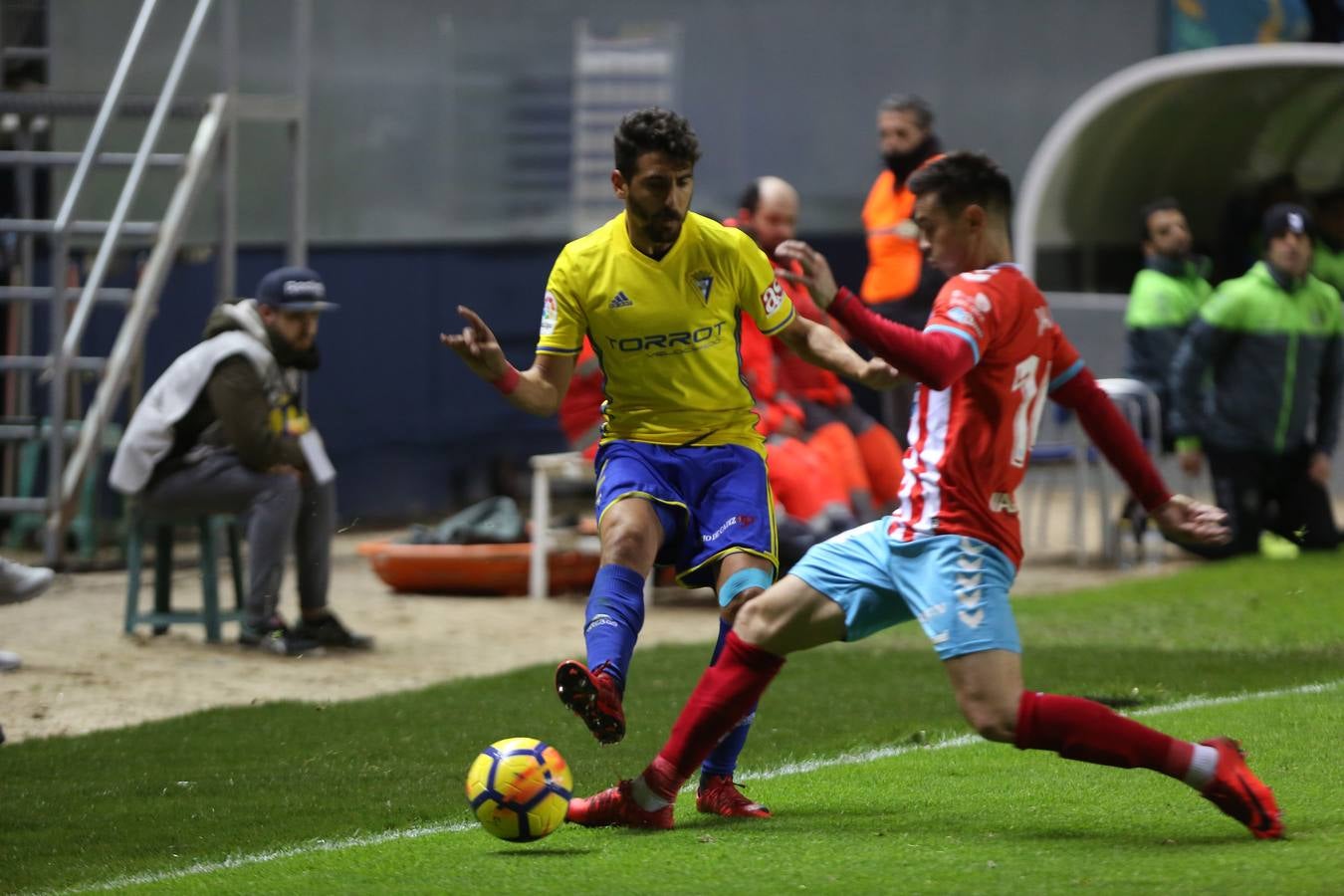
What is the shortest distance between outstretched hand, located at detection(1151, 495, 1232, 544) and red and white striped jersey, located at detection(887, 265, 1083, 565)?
1.52ft

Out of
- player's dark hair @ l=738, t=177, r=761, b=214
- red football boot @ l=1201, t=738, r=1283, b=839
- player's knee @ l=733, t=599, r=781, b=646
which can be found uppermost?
player's dark hair @ l=738, t=177, r=761, b=214

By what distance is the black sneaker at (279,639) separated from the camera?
1068 centimetres

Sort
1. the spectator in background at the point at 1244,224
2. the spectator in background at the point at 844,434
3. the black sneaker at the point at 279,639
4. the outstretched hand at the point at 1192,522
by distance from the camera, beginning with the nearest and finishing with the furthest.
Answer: the outstretched hand at the point at 1192,522 < the black sneaker at the point at 279,639 < the spectator in background at the point at 844,434 < the spectator in background at the point at 1244,224

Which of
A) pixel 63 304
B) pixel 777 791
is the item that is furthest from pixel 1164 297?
pixel 777 791

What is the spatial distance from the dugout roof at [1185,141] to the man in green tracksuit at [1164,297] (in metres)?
4.44

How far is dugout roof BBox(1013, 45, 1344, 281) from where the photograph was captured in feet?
62.3

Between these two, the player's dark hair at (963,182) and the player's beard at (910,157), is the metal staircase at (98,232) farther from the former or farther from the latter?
the player's dark hair at (963,182)

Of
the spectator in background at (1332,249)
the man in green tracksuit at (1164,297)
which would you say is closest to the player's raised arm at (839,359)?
the man in green tracksuit at (1164,297)

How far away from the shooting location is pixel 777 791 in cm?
662

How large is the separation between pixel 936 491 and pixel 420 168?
12.3 m

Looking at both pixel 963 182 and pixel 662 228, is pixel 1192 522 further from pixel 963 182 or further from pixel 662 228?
pixel 662 228

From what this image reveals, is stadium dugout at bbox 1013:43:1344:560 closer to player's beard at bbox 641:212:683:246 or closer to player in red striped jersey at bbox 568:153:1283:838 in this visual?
player's beard at bbox 641:212:683:246

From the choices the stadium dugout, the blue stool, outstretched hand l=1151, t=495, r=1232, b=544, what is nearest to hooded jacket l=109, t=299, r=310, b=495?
the blue stool

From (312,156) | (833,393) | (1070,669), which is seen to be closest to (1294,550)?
(833,393)
